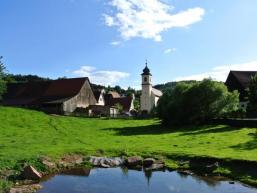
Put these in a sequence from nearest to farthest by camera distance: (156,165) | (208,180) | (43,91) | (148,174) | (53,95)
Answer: (208,180) < (148,174) < (156,165) < (53,95) < (43,91)

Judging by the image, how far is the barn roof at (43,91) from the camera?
98.0 meters

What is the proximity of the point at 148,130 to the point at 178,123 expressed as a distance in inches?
263

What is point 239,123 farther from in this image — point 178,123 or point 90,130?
point 90,130

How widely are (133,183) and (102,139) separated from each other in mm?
19410

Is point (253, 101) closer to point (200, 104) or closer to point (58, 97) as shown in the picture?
point (200, 104)

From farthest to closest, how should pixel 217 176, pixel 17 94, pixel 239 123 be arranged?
pixel 17 94 → pixel 239 123 → pixel 217 176

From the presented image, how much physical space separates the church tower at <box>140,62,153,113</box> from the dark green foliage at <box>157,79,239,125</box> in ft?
224

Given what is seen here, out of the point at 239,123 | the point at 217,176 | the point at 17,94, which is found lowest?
the point at 217,176

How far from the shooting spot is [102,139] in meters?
50.4

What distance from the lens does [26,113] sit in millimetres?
68000

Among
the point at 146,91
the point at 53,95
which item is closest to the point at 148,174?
the point at 53,95

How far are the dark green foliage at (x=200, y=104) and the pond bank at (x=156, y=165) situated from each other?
26866mm

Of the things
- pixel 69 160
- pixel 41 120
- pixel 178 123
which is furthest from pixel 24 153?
pixel 178 123

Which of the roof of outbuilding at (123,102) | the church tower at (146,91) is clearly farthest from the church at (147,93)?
the roof of outbuilding at (123,102)
